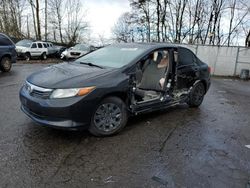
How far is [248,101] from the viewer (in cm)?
708

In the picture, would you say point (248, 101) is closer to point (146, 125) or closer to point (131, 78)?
point (146, 125)

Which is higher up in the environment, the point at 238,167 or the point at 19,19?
the point at 19,19

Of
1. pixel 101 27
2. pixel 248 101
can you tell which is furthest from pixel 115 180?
pixel 101 27

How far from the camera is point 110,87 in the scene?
354 cm

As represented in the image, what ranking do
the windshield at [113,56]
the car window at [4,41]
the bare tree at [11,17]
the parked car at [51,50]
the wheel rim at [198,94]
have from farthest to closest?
the bare tree at [11,17] → the parked car at [51,50] → the car window at [4,41] → the wheel rim at [198,94] → the windshield at [113,56]

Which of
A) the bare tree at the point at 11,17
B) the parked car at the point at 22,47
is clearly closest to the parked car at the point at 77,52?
the parked car at the point at 22,47

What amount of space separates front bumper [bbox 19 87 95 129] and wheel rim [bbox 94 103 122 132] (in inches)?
7.2

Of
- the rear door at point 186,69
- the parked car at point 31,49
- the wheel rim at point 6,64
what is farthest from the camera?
the parked car at point 31,49

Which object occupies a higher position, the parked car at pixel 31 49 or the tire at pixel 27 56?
the parked car at pixel 31 49

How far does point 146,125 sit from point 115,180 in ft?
5.99

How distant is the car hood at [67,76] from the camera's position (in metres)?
3.31

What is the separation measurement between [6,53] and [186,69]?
814 cm

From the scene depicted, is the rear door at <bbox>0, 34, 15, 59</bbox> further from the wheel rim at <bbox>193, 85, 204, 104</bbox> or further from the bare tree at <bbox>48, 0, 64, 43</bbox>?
the bare tree at <bbox>48, 0, 64, 43</bbox>

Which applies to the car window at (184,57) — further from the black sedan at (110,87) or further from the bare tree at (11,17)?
the bare tree at (11,17)
